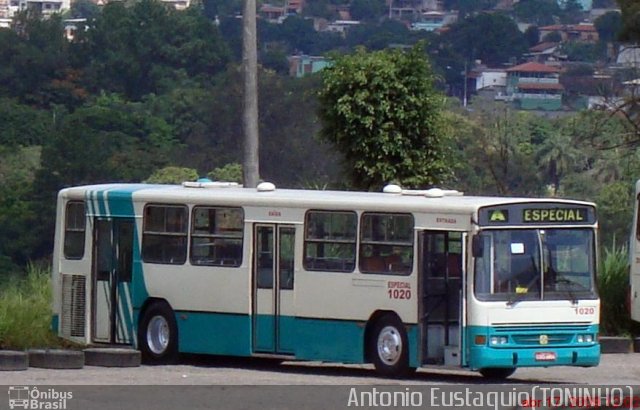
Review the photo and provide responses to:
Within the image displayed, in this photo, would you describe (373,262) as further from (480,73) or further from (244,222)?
(480,73)

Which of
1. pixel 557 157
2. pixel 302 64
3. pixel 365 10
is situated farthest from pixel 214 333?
pixel 365 10

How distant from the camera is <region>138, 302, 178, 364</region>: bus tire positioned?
19172 mm

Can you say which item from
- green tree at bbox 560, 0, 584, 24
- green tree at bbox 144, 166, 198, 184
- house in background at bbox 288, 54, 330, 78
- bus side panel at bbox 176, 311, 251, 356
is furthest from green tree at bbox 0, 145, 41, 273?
green tree at bbox 560, 0, 584, 24

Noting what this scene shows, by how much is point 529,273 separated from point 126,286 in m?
5.39

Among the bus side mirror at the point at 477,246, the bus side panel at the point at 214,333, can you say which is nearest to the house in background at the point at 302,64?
the bus side panel at the point at 214,333

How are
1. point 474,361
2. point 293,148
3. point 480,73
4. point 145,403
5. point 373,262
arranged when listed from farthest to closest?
point 480,73 < point 293,148 < point 373,262 < point 474,361 < point 145,403

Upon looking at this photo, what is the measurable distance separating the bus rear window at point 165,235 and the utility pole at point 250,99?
2.94m

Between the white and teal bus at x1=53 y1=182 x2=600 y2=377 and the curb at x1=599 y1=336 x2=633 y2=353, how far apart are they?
4148mm

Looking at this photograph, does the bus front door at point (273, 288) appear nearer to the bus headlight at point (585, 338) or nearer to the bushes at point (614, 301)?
the bus headlight at point (585, 338)

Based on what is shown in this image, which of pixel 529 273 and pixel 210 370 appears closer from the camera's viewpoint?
pixel 529 273

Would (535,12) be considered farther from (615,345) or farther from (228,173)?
(615,345)

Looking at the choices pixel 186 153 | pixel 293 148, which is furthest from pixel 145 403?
pixel 186 153

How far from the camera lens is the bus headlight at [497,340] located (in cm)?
1648

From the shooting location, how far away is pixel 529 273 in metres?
16.8
